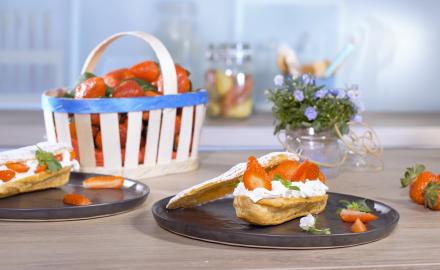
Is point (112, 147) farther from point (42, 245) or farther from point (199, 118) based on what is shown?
point (42, 245)

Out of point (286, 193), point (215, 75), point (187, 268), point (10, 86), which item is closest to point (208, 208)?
point (286, 193)

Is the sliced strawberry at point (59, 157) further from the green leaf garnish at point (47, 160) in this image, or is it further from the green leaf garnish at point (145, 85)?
the green leaf garnish at point (145, 85)

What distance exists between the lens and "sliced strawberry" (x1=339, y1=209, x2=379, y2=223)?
1.32 meters

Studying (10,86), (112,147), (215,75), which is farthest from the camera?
(10,86)

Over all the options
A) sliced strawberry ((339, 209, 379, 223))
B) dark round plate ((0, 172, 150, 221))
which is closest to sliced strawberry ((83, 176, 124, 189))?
dark round plate ((0, 172, 150, 221))

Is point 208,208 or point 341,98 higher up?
point 341,98

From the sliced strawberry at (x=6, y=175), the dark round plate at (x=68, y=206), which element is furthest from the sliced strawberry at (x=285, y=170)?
the sliced strawberry at (x=6, y=175)

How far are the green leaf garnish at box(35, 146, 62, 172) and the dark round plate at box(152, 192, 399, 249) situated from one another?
0.26 meters

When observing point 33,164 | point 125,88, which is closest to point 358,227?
point 33,164

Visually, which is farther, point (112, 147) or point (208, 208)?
point (112, 147)

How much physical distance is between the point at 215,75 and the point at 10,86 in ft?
3.37

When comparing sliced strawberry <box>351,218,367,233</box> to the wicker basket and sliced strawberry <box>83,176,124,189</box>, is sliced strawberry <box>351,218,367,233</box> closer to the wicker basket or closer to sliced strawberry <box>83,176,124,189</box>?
sliced strawberry <box>83,176,124,189</box>

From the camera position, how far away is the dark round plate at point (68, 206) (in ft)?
4.46

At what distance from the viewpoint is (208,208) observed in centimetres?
141
